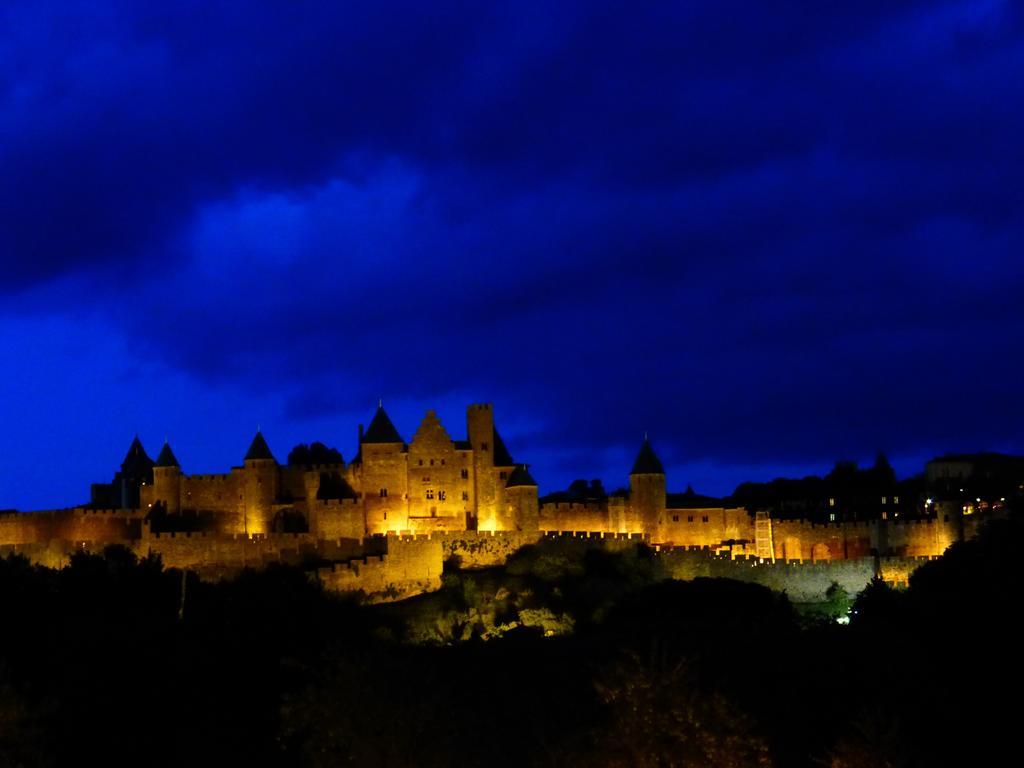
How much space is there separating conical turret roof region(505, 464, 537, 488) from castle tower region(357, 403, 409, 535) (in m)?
4.56

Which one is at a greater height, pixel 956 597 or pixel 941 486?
pixel 941 486

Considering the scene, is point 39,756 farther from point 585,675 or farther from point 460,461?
point 460,461

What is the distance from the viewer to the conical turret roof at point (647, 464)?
7019 cm

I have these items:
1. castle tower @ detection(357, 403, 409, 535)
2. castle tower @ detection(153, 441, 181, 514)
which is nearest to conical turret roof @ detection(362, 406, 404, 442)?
castle tower @ detection(357, 403, 409, 535)

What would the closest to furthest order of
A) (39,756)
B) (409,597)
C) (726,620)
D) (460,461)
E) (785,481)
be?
(39,756) → (726,620) → (409,597) → (460,461) → (785,481)

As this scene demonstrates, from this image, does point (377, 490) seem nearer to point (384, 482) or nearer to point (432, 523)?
point (384, 482)

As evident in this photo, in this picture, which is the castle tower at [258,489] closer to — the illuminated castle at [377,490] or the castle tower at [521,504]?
the illuminated castle at [377,490]

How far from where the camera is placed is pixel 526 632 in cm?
5762

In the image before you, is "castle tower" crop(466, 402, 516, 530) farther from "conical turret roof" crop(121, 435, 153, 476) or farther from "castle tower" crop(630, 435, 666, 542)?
"conical turret roof" crop(121, 435, 153, 476)

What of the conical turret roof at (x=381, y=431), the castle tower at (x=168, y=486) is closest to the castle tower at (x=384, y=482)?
the conical turret roof at (x=381, y=431)

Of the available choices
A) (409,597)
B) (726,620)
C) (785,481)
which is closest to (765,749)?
(726,620)

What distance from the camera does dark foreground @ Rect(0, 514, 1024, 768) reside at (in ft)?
106

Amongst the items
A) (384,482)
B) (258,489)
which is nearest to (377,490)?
(384,482)

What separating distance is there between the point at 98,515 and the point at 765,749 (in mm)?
47058
